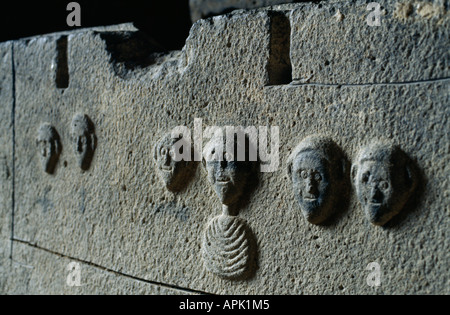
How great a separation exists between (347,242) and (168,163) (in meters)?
0.67

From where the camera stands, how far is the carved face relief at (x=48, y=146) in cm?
246

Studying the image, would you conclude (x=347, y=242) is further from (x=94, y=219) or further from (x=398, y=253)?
(x=94, y=219)

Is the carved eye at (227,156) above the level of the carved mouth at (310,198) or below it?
above

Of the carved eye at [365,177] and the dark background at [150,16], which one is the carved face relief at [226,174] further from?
the dark background at [150,16]

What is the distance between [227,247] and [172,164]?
0.34 m

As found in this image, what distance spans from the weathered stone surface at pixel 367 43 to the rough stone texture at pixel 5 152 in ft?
4.97

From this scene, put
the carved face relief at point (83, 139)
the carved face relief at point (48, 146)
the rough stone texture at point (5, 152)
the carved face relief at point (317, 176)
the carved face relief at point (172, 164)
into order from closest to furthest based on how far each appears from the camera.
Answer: the carved face relief at point (317, 176)
the carved face relief at point (172, 164)
the carved face relief at point (83, 139)
the carved face relief at point (48, 146)
the rough stone texture at point (5, 152)

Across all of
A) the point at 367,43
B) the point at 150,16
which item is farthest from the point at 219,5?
the point at 367,43

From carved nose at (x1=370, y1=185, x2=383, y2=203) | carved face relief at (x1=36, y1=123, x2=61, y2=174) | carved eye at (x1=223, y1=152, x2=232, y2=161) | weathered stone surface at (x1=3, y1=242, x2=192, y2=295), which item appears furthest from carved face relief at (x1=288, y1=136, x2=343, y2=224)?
carved face relief at (x1=36, y1=123, x2=61, y2=174)

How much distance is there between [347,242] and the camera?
1659 mm

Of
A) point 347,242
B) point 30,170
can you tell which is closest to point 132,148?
point 30,170

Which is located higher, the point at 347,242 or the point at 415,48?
the point at 415,48

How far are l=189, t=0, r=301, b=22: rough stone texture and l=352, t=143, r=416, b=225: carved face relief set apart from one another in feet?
2.44

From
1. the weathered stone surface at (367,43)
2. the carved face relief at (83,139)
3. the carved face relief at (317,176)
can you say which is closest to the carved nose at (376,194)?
the carved face relief at (317,176)
